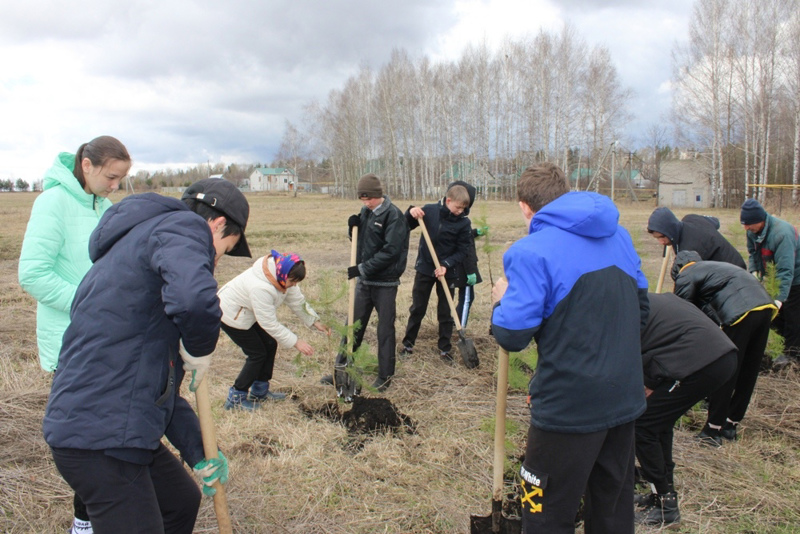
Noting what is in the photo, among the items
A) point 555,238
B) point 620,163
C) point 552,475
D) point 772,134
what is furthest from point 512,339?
point 620,163

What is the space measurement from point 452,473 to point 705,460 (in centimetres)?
176

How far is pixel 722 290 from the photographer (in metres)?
3.72

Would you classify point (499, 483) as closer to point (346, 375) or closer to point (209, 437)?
point (209, 437)

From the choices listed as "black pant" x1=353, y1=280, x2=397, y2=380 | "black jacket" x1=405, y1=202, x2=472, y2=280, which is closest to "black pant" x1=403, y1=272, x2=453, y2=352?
"black jacket" x1=405, y1=202, x2=472, y2=280

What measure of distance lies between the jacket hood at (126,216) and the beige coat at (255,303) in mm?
2380

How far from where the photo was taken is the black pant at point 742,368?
371cm

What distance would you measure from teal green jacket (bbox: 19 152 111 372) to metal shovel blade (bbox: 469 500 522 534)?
2.45 metres

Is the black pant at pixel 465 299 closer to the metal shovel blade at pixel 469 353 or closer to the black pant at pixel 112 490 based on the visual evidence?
the metal shovel blade at pixel 469 353

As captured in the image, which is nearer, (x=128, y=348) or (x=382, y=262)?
(x=128, y=348)

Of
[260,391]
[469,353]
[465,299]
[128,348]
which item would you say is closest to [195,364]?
[128,348]

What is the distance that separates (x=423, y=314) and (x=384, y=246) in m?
1.34

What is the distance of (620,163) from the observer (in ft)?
156

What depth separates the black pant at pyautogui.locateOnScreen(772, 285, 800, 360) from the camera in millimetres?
5562

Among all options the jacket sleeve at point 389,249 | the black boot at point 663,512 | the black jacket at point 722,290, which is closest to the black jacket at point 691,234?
the black jacket at point 722,290
